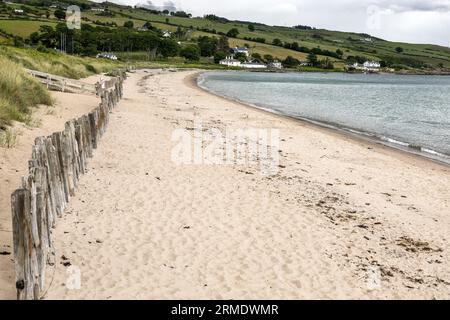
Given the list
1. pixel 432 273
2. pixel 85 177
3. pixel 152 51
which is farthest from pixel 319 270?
pixel 152 51

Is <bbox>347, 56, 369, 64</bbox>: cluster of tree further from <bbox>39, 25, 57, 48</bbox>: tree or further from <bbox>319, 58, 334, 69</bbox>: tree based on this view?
<bbox>39, 25, 57, 48</bbox>: tree

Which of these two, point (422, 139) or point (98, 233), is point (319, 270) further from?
point (422, 139)

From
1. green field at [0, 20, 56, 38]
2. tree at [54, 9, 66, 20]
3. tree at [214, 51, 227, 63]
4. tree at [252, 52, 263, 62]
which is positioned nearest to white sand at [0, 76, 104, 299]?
green field at [0, 20, 56, 38]

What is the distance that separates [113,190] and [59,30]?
373 feet

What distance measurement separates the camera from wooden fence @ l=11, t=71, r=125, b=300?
522 cm

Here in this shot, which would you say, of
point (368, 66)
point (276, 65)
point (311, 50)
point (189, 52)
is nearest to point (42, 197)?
point (189, 52)

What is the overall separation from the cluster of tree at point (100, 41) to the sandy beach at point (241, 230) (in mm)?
100596

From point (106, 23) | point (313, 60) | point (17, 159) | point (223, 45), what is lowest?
point (17, 159)

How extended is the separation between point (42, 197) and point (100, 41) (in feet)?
432

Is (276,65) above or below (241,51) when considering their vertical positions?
below

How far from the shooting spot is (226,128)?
814 inches

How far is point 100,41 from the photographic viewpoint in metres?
129

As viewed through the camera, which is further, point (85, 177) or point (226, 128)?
point (226, 128)

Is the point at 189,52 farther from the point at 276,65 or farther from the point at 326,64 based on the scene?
the point at 326,64
